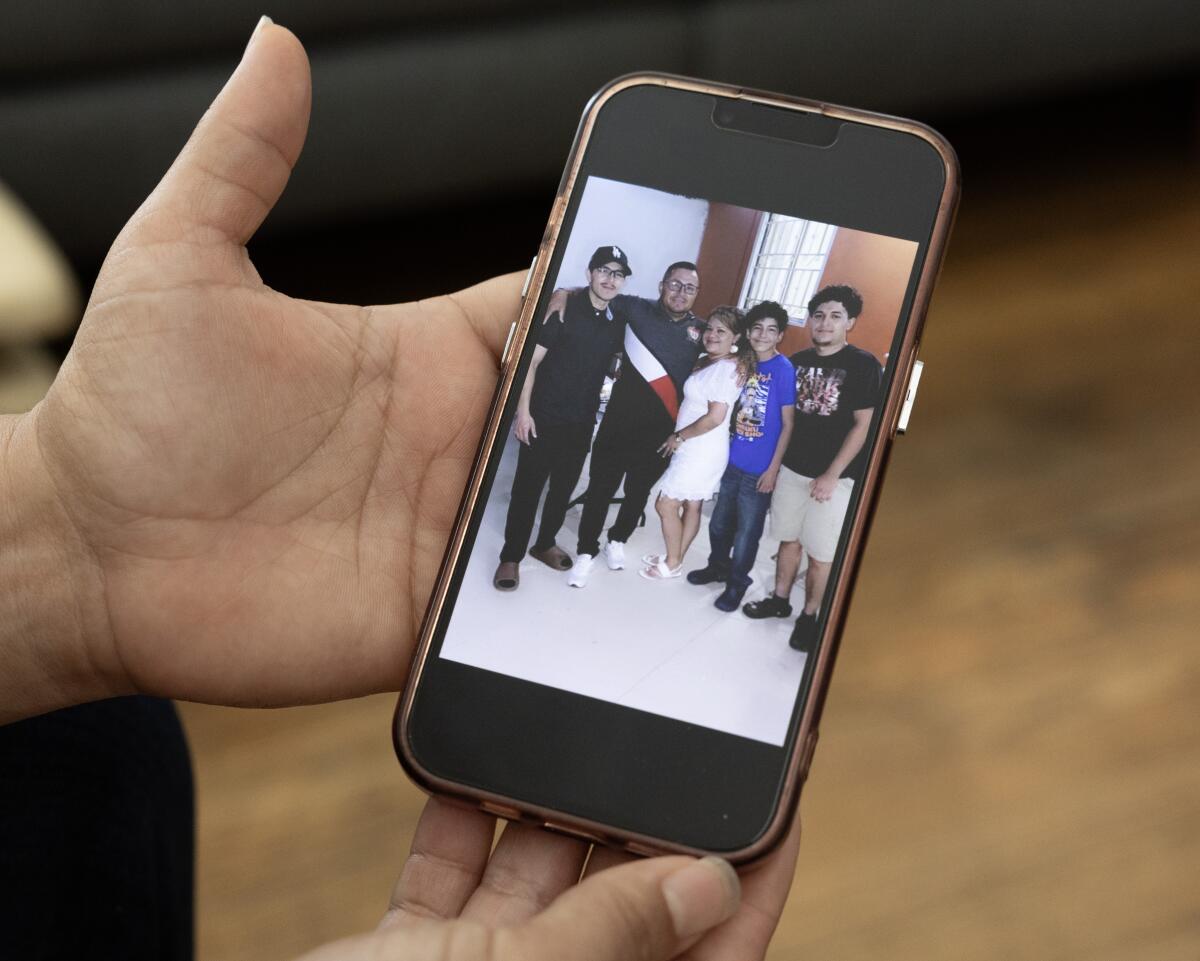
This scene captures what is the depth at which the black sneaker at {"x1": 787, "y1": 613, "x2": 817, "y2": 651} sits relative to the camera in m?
0.58

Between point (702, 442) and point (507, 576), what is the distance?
0.11 meters

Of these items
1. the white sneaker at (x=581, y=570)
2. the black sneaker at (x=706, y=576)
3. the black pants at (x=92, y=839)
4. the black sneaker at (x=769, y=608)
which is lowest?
the black pants at (x=92, y=839)

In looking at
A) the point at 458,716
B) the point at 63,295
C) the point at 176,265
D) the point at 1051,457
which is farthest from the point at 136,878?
the point at 1051,457

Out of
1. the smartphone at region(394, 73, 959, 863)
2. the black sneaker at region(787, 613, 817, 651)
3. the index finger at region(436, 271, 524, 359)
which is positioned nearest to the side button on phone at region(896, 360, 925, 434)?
the smartphone at region(394, 73, 959, 863)

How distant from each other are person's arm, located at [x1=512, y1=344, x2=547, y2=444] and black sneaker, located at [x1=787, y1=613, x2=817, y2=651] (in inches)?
6.2

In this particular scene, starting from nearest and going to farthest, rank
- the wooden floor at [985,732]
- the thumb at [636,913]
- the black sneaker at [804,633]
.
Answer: the thumb at [636,913] < the black sneaker at [804,633] < the wooden floor at [985,732]

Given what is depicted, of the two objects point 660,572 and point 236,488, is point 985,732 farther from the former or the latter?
point 236,488

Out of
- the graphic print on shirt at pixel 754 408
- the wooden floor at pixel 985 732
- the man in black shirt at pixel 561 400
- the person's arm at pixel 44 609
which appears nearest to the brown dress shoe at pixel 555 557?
the man in black shirt at pixel 561 400

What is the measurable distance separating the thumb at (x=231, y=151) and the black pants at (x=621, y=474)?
8.4 inches

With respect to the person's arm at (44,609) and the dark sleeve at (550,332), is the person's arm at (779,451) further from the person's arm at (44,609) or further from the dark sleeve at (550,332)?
the person's arm at (44,609)

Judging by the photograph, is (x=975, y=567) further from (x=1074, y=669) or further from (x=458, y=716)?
(x=458, y=716)

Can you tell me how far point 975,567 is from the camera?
1060 millimetres

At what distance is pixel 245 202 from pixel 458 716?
0.90ft

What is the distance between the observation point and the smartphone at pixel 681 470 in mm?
565
